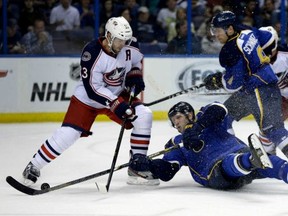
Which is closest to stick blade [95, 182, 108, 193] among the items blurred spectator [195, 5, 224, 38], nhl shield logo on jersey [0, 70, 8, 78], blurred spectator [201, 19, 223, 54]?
nhl shield logo on jersey [0, 70, 8, 78]

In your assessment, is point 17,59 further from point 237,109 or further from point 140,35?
point 237,109

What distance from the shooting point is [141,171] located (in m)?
5.77

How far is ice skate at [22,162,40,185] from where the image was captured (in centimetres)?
596

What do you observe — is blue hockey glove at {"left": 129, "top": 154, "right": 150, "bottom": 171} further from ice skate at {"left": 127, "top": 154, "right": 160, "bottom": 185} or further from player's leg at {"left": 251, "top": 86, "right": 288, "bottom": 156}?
player's leg at {"left": 251, "top": 86, "right": 288, "bottom": 156}

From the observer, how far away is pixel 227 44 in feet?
19.6

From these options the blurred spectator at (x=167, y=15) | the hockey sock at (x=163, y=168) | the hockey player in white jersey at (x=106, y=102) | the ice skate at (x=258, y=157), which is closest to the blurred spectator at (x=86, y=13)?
the blurred spectator at (x=167, y=15)

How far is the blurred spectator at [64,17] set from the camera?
965 centimetres

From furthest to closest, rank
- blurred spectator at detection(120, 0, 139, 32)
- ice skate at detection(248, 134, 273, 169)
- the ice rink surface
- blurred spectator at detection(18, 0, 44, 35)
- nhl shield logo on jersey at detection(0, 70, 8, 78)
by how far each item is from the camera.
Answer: blurred spectator at detection(120, 0, 139, 32)
blurred spectator at detection(18, 0, 44, 35)
nhl shield logo on jersey at detection(0, 70, 8, 78)
ice skate at detection(248, 134, 273, 169)
the ice rink surface

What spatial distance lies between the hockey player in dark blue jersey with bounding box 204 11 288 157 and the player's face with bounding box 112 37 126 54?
587mm

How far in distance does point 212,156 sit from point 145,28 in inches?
176

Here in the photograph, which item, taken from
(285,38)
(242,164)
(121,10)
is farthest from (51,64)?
(242,164)

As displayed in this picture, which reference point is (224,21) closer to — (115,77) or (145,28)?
(115,77)

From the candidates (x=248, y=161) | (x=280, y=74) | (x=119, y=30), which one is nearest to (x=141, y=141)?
(x=119, y=30)

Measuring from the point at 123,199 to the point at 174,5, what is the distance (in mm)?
4799
